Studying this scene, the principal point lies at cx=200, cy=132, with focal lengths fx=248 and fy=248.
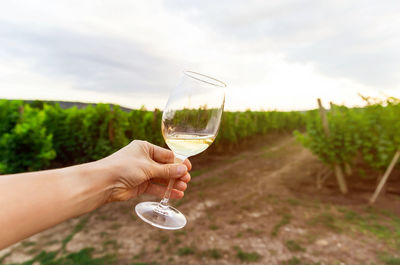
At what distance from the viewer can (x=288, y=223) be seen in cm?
513

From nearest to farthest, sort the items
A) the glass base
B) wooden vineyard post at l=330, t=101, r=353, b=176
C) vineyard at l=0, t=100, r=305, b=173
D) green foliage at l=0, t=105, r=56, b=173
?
the glass base → green foliage at l=0, t=105, r=56, b=173 → vineyard at l=0, t=100, r=305, b=173 → wooden vineyard post at l=330, t=101, r=353, b=176

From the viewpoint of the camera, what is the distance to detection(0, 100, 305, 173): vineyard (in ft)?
18.1

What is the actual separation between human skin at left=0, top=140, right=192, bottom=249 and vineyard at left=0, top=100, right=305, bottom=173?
4975 mm

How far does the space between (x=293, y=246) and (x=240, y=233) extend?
92 centimetres

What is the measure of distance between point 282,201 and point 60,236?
504cm

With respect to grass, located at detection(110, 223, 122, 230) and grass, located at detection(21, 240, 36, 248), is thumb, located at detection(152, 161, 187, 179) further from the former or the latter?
grass, located at detection(21, 240, 36, 248)

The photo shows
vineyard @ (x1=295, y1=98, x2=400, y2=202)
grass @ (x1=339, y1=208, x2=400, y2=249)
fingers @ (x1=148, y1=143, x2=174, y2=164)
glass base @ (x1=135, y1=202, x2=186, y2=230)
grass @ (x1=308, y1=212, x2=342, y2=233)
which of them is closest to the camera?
glass base @ (x1=135, y1=202, x2=186, y2=230)

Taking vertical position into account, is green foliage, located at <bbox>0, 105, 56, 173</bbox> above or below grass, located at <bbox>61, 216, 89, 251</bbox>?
above

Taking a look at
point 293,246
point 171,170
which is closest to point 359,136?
point 293,246

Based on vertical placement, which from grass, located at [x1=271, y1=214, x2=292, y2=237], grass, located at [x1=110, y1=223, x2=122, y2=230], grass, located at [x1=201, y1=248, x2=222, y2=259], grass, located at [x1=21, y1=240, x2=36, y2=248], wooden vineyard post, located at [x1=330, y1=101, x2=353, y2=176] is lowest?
grass, located at [x1=21, y1=240, x2=36, y2=248]

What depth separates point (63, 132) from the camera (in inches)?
280

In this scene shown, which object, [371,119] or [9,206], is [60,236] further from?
[371,119]

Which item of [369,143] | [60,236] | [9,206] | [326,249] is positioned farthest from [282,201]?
[9,206]

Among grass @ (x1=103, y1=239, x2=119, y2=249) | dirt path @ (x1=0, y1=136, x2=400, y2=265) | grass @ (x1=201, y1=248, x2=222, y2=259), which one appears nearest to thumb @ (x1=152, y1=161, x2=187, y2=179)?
dirt path @ (x1=0, y1=136, x2=400, y2=265)
